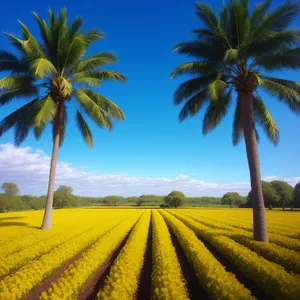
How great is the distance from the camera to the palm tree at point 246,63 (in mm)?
12633

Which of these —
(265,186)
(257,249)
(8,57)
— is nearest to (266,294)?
(257,249)

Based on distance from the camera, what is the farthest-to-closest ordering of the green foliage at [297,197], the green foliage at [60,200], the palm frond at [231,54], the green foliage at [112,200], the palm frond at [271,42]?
the green foliage at [112,200] → the green foliage at [60,200] → the green foliage at [297,197] → the palm frond at [271,42] → the palm frond at [231,54]

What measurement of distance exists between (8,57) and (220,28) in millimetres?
15731

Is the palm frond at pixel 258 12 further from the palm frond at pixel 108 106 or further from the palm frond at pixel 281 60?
the palm frond at pixel 108 106

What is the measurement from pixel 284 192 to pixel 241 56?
2967 inches

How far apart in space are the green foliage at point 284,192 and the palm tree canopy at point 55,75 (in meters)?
74.0

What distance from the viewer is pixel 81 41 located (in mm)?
16281

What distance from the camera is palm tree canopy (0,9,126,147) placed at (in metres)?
16.7

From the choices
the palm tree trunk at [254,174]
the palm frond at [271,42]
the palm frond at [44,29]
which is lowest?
the palm tree trunk at [254,174]

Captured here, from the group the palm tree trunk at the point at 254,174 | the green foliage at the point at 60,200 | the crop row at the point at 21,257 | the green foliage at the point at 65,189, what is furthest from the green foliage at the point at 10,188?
the palm tree trunk at the point at 254,174

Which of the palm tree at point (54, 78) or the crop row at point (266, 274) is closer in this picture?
the crop row at point (266, 274)

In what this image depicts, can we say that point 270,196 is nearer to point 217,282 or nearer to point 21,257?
point 217,282

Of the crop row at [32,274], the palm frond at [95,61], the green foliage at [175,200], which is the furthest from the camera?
the green foliage at [175,200]

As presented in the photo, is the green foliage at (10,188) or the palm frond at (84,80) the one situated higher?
the palm frond at (84,80)
